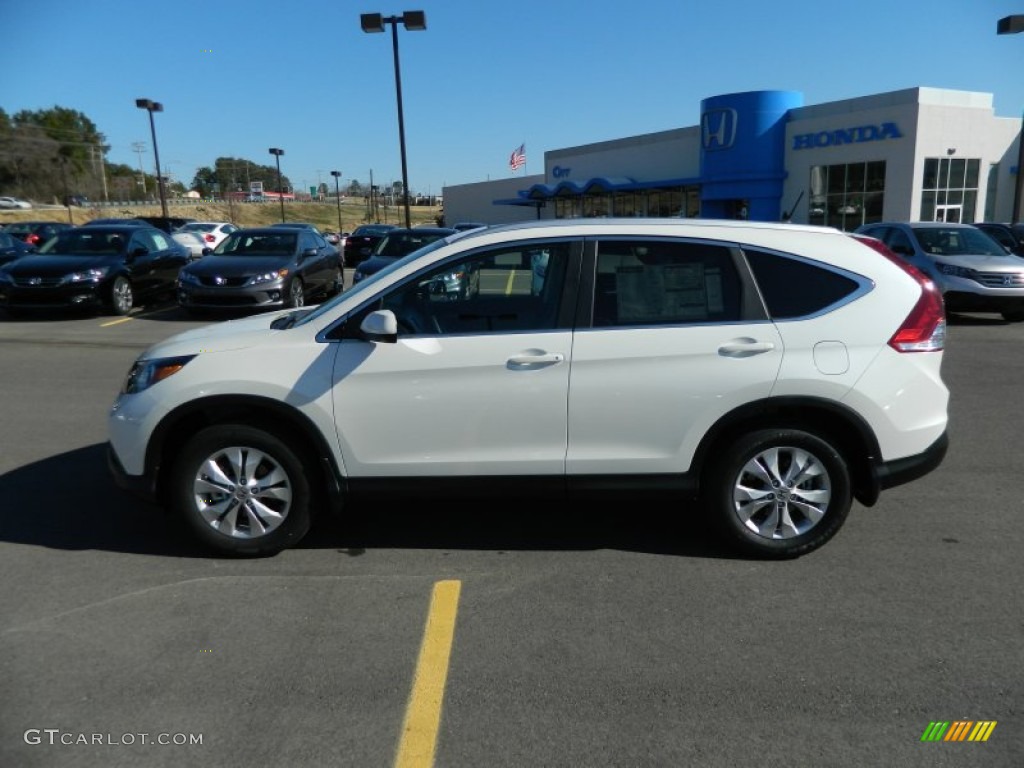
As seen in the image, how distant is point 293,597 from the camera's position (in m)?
3.72

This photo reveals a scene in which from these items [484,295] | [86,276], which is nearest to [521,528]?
[484,295]

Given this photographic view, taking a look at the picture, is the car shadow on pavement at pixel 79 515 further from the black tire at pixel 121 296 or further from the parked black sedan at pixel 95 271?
the black tire at pixel 121 296

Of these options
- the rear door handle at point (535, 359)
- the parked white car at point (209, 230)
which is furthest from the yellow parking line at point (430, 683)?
the parked white car at point (209, 230)

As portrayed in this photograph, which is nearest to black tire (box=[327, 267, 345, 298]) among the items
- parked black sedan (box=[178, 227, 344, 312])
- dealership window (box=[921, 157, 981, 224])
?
parked black sedan (box=[178, 227, 344, 312])

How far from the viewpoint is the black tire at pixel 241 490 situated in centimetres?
397

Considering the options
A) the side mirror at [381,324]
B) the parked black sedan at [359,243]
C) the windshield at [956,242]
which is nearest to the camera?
the side mirror at [381,324]

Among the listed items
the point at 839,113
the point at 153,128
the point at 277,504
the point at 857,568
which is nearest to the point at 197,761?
the point at 277,504

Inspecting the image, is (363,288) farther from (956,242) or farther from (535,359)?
(956,242)

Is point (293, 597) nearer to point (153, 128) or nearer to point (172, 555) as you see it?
point (172, 555)

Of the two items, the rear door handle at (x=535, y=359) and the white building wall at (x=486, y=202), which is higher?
the white building wall at (x=486, y=202)

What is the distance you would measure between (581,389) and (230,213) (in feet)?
321

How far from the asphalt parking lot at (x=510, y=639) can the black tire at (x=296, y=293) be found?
8621mm

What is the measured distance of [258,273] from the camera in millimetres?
13094

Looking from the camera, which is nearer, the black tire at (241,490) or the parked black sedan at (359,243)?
the black tire at (241,490)
